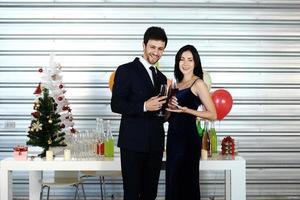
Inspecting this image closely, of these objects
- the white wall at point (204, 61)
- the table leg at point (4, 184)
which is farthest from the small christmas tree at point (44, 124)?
the white wall at point (204, 61)

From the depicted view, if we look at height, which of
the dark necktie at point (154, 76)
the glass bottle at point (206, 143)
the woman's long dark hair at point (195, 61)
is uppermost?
the woman's long dark hair at point (195, 61)

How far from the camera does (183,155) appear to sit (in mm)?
3062

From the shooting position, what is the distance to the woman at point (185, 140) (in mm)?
3061

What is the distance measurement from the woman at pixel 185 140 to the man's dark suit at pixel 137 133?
22 cm

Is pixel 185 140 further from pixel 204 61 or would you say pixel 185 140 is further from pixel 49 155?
pixel 204 61

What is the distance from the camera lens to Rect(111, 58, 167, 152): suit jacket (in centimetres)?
279

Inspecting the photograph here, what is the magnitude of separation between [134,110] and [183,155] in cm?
55

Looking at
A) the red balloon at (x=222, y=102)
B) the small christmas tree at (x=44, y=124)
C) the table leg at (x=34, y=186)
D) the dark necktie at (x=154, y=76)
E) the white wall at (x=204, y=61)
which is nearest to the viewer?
the dark necktie at (x=154, y=76)

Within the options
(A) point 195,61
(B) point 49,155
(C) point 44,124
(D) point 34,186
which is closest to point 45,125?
(C) point 44,124

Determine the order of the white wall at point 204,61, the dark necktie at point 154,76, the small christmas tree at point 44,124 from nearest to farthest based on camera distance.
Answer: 1. the dark necktie at point 154,76
2. the small christmas tree at point 44,124
3. the white wall at point 204,61

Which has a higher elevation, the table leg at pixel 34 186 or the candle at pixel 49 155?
the candle at pixel 49 155

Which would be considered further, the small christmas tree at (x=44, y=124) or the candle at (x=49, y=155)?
the small christmas tree at (x=44, y=124)

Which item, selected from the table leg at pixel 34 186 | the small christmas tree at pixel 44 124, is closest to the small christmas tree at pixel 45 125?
the small christmas tree at pixel 44 124

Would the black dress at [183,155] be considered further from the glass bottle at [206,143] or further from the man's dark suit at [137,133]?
the glass bottle at [206,143]
